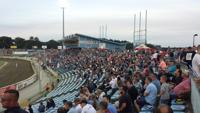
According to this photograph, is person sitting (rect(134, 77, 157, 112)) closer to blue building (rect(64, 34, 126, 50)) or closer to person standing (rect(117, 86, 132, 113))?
person standing (rect(117, 86, 132, 113))

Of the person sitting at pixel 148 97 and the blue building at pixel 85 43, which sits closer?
the person sitting at pixel 148 97

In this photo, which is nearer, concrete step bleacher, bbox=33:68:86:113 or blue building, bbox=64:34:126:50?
concrete step bleacher, bbox=33:68:86:113

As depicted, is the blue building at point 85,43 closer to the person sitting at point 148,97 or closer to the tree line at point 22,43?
the person sitting at point 148,97

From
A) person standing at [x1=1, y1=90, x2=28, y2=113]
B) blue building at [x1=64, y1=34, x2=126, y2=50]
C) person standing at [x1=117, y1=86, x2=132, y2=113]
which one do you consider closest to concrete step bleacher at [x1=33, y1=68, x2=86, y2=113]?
person standing at [x1=117, y1=86, x2=132, y2=113]

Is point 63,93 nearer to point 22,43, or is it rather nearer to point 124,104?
point 124,104

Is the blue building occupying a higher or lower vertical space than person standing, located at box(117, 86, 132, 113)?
higher

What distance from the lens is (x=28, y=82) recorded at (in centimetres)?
4019

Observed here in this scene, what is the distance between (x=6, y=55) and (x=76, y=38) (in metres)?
54.0

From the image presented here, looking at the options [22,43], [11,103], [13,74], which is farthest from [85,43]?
[22,43]

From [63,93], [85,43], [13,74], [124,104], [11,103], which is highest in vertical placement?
[85,43]

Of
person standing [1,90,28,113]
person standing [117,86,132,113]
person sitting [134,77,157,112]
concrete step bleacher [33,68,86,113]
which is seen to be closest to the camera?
person standing [1,90,28,113]

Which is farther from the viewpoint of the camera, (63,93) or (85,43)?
(85,43)

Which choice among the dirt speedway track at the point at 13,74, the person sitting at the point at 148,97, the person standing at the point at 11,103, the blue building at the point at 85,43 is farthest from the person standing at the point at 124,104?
the blue building at the point at 85,43

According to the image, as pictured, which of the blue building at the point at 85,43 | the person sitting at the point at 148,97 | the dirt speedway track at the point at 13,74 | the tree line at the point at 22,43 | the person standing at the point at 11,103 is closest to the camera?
the person standing at the point at 11,103
